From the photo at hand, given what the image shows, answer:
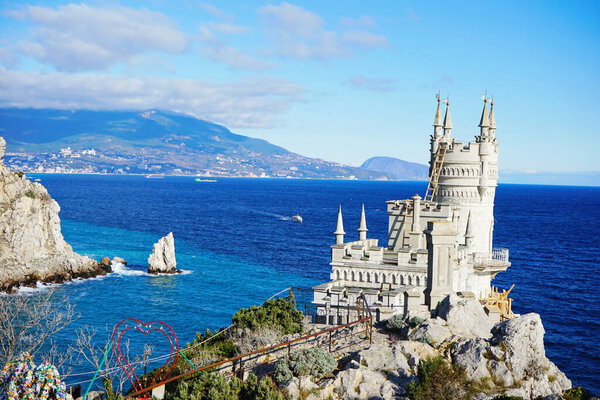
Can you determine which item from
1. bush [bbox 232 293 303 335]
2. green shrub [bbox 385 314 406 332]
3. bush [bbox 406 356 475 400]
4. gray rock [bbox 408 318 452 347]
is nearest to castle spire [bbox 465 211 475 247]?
bush [bbox 232 293 303 335]

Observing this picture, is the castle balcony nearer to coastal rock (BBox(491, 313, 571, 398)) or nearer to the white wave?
coastal rock (BBox(491, 313, 571, 398))

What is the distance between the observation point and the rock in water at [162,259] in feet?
227

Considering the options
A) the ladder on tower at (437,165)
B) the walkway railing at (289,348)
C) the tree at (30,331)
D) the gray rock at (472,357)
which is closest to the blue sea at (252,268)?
the tree at (30,331)

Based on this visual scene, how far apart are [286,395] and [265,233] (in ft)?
309

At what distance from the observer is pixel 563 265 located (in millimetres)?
78250

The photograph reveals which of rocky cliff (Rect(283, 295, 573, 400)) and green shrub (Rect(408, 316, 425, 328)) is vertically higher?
green shrub (Rect(408, 316, 425, 328))

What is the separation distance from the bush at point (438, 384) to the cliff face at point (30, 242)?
53105mm

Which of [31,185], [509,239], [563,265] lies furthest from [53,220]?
[509,239]

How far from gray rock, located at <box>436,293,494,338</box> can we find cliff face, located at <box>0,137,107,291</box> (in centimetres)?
5097

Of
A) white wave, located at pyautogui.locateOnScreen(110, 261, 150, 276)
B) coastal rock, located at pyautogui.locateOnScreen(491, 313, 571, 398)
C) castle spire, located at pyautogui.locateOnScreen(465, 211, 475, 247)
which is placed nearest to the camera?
coastal rock, located at pyautogui.locateOnScreen(491, 313, 571, 398)

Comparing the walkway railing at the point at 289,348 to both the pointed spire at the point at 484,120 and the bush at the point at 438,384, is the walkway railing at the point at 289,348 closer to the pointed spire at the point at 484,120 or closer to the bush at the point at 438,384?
the bush at the point at 438,384

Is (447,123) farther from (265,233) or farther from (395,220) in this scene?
(265,233)

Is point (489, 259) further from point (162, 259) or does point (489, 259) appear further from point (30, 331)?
point (162, 259)

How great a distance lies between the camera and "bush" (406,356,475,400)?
1502cm
